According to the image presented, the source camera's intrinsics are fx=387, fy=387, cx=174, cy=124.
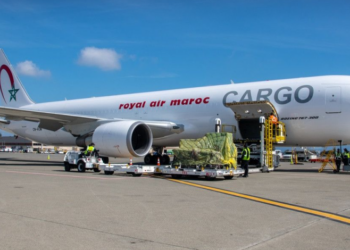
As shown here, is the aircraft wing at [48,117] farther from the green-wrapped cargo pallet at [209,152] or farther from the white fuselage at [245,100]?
the green-wrapped cargo pallet at [209,152]

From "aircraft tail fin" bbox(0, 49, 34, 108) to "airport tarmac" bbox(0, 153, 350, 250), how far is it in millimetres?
19005

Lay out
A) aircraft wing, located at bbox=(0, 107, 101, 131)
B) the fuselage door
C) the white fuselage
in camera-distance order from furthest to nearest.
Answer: aircraft wing, located at bbox=(0, 107, 101, 131) → the white fuselage → the fuselage door

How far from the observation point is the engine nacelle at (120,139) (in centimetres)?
1578

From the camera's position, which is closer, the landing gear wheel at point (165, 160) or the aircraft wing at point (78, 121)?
the aircraft wing at point (78, 121)

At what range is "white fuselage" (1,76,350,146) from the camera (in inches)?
606

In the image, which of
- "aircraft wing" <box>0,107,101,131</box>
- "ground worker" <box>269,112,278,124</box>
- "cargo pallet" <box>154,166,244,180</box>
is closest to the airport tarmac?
"cargo pallet" <box>154,166,244,180</box>

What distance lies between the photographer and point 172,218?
6.00m

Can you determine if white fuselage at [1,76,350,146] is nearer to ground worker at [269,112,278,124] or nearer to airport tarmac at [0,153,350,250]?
ground worker at [269,112,278,124]

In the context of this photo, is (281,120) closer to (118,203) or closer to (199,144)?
(199,144)

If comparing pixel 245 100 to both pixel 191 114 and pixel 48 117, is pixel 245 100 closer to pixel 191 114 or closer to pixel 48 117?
pixel 191 114

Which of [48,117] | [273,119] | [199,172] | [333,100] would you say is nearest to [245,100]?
[273,119]

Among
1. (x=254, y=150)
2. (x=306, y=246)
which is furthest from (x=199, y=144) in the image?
(x=306, y=246)

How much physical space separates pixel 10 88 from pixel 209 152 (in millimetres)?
19170

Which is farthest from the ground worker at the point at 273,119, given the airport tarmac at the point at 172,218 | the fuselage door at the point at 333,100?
the airport tarmac at the point at 172,218
